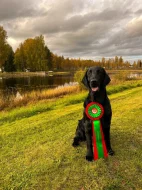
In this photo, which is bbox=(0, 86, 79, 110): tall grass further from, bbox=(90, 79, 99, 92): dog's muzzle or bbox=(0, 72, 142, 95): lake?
bbox=(90, 79, 99, 92): dog's muzzle

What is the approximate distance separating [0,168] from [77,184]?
5.16 feet

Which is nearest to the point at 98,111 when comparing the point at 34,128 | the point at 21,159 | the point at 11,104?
the point at 21,159

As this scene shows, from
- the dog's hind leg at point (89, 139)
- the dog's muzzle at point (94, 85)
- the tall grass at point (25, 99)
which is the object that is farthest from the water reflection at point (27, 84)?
the dog's muzzle at point (94, 85)

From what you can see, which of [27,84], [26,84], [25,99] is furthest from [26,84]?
[25,99]

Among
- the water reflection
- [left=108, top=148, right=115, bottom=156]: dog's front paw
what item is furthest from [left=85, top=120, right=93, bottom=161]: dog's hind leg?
the water reflection

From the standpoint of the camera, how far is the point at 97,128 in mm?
3580

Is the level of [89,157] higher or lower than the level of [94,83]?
lower

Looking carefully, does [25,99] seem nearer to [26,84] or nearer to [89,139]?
[89,139]

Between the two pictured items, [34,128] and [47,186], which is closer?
[47,186]

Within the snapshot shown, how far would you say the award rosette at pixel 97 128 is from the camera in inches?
139

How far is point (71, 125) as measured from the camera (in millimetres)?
5953

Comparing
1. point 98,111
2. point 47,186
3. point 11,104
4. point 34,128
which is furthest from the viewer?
point 11,104

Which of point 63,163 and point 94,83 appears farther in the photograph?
point 63,163

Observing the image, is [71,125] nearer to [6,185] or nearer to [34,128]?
[34,128]
